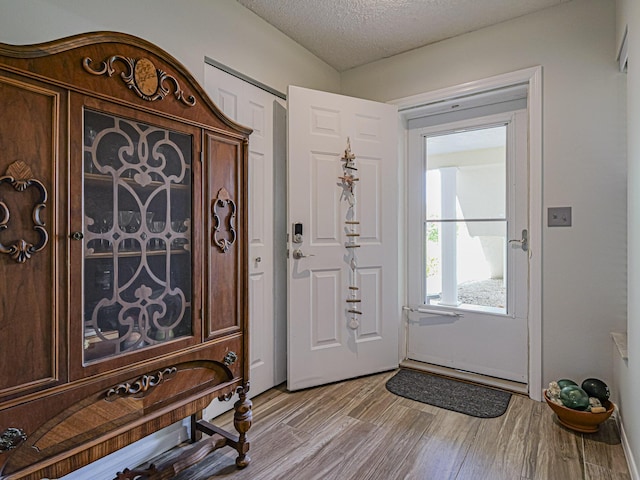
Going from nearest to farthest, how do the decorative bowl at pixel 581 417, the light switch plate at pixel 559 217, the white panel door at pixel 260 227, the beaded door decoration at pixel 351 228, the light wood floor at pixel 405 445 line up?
the light wood floor at pixel 405 445, the decorative bowl at pixel 581 417, the light switch plate at pixel 559 217, the white panel door at pixel 260 227, the beaded door decoration at pixel 351 228

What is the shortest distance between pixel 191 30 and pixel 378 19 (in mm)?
1205

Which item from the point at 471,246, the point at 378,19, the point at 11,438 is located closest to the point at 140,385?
the point at 11,438

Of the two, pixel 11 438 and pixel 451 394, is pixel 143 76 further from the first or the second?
pixel 451 394

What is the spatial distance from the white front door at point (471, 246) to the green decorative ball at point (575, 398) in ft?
1.79

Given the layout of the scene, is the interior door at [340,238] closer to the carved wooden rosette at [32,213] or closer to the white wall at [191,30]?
the white wall at [191,30]

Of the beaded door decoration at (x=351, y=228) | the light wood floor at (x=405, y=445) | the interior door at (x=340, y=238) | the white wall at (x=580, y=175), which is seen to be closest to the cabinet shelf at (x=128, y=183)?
the interior door at (x=340, y=238)

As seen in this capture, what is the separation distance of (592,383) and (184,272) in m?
2.18

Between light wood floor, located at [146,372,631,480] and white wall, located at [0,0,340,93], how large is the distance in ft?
6.33

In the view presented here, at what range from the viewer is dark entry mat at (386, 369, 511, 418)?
2217 mm

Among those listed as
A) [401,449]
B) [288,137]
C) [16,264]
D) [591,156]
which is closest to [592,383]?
[401,449]

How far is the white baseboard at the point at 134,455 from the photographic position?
1515 millimetres

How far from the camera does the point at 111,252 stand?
A: 1.24 m

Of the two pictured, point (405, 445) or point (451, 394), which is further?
point (451, 394)

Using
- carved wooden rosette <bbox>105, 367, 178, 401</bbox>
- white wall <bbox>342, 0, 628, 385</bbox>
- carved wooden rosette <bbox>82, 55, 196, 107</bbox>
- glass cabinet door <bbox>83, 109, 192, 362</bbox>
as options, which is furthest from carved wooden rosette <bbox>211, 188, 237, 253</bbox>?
white wall <bbox>342, 0, 628, 385</bbox>
